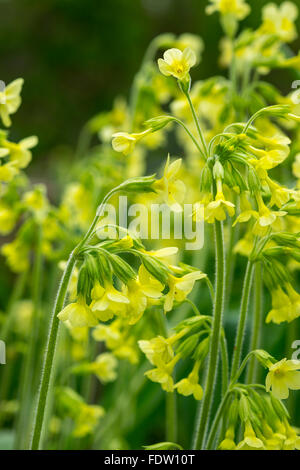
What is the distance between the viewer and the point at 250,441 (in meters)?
0.81

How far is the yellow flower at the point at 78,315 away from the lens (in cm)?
78

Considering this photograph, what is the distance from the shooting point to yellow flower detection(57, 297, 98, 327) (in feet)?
2.56

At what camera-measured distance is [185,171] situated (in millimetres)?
1771

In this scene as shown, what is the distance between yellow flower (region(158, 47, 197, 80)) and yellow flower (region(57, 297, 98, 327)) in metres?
0.33

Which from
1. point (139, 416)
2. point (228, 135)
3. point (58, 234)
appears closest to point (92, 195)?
point (58, 234)

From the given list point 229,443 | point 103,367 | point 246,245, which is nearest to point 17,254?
point 103,367

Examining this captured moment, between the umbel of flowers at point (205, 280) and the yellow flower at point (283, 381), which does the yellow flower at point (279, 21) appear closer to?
Result: the umbel of flowers at point (205, 280)

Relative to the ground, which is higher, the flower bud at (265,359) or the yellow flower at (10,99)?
the yellow flower at (10,99)

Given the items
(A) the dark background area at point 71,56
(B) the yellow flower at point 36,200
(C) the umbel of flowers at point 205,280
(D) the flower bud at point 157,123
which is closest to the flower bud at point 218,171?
(C) the umbel of flowers at point 205,280

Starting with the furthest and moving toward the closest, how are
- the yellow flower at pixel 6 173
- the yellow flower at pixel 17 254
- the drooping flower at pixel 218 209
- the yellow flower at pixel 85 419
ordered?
the yellow flower at pixel 17 254, the yellow flower at pixel 85 419, the yellow flower at pixel 6 173, the drooping flower at pixel 218 209

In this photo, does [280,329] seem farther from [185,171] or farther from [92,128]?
[92,128]

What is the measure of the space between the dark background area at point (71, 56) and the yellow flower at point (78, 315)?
484cm

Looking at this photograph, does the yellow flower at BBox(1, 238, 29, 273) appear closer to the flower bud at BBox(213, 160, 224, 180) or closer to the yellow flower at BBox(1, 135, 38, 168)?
the yellow flower at BBox(1, 135, 38, 168)

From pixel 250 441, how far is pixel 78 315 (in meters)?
0.28
